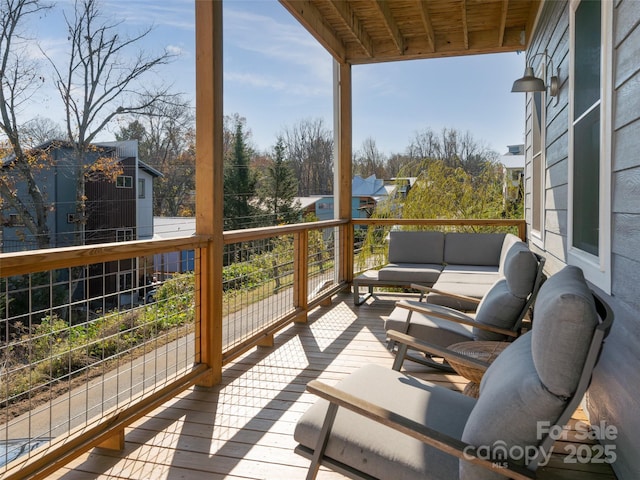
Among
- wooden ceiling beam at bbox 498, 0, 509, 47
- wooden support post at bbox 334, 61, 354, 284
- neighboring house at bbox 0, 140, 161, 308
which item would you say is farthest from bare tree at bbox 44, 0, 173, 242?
wooden ceiling beam at bbox 498, 0, 509, 47

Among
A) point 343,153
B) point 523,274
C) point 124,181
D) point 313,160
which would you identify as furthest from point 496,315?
point 313,160

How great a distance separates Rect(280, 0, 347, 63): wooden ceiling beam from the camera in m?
4.23

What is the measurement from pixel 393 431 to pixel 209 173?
1.77 m

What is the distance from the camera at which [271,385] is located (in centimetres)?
290

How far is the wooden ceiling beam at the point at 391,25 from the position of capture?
4.64m

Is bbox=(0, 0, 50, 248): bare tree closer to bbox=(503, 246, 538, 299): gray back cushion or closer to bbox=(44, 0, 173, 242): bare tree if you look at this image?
bbox=(44, 0, 173, 242): bare tree

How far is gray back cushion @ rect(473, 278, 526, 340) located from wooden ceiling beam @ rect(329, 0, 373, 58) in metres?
3.13

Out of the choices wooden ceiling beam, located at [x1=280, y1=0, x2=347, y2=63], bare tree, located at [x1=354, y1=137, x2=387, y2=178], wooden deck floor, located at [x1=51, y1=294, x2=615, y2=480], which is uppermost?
wooden ceiling beam, located at [x1=280, y1=0, x2=347, y2=63]

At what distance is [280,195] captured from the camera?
612 cm

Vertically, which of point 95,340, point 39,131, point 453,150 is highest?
point 453,150

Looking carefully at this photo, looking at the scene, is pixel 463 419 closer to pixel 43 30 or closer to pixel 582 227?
pixel 582 227

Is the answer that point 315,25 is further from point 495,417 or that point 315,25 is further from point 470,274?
point 495,417

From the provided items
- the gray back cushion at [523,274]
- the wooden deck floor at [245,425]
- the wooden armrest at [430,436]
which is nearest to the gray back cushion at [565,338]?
the wooden armrest at [430,436]

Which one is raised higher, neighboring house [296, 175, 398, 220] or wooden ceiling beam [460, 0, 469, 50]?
wooden ceiling beam [460, 0, 469, 50]
